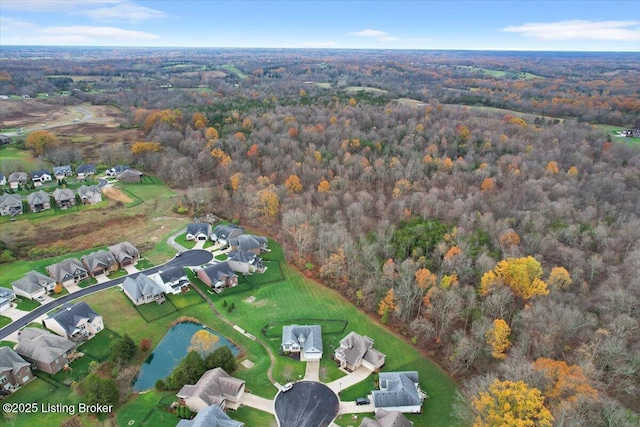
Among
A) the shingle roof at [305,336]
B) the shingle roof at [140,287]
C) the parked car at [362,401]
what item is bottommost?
the parked car at [362,401]

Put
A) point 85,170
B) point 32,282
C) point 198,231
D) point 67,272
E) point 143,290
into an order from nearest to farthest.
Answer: point 32,282 < point 143,290 < point 67,272 < point 198,231 < point 85,170

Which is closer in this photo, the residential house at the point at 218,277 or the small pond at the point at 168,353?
the small pond at the point at 168,353

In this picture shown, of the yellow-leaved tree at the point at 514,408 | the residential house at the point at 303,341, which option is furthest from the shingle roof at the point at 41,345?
the yellow-leaved tree at the point at 514,408

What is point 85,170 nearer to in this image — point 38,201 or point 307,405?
point 38,201

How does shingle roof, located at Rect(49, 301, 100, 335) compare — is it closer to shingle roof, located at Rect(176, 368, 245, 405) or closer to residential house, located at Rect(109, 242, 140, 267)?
residential house, located at Rect(109, 242, 140, 267)

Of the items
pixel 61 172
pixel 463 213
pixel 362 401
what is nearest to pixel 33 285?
pixel 362 401

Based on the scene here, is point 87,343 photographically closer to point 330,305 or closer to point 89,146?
point 330,305

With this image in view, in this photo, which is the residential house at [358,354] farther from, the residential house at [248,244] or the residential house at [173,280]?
the residential house at [248,244]
